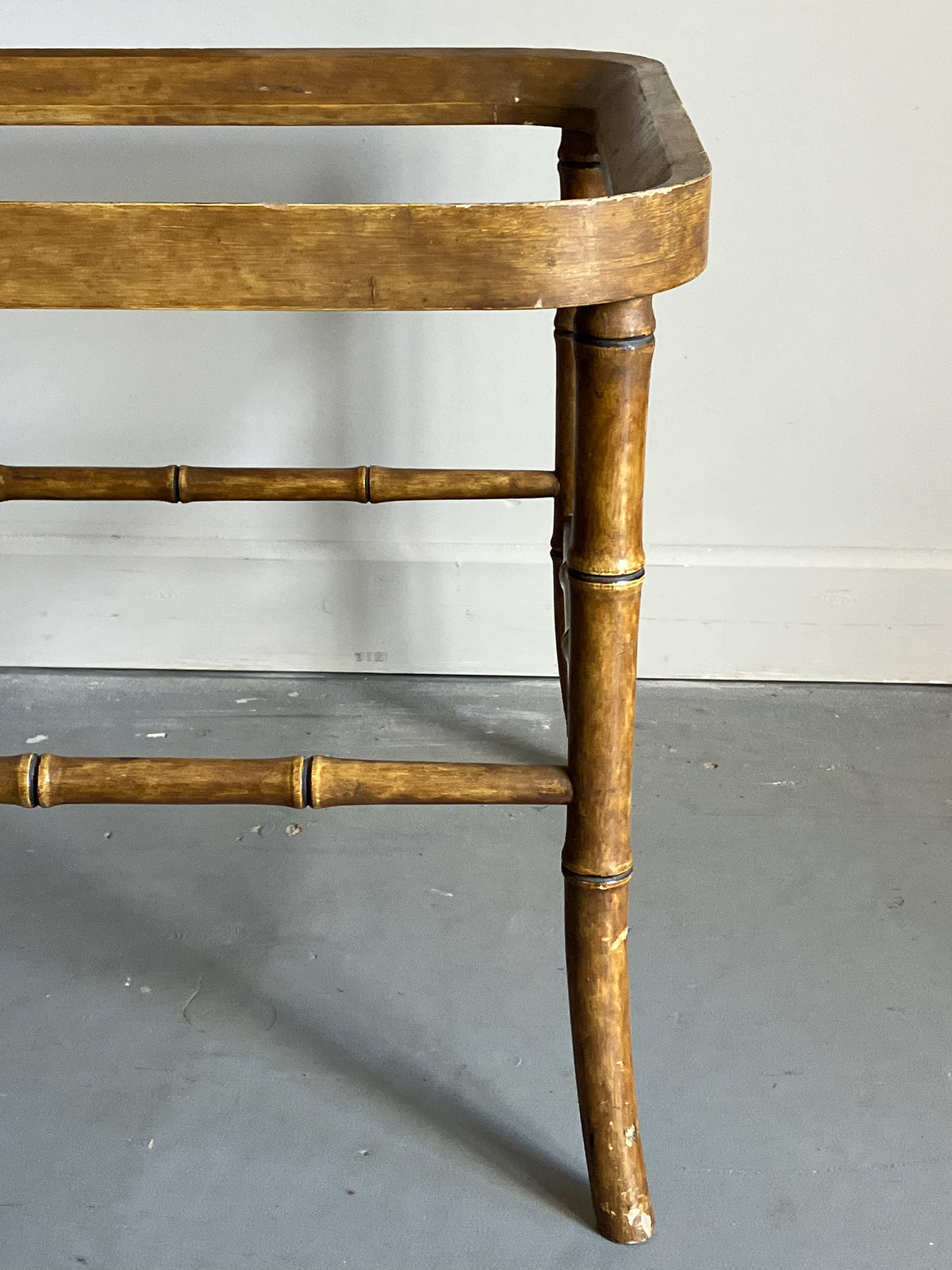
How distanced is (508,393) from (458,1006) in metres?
0.62

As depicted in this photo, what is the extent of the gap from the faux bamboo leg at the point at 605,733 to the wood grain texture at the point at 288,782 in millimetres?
31

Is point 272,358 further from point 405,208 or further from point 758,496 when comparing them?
point 405,208

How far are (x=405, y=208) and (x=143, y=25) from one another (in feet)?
2.48

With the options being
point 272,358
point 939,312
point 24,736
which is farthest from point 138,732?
point 939,312

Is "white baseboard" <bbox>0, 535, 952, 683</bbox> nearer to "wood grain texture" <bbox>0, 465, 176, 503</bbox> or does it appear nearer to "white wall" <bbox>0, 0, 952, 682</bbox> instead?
"white wall" <bbox>0, 0, 952, 682</bbox>

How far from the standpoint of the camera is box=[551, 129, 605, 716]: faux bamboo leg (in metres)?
0.98

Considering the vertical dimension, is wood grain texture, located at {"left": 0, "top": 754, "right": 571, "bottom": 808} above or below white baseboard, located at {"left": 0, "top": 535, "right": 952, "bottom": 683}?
above

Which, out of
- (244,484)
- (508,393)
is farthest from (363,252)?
(508,393)

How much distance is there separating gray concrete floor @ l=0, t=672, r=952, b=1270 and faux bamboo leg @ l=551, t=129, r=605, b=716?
15 cm

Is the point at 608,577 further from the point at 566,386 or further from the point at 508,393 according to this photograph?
the point at 508,393

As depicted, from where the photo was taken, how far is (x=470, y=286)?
563 mm

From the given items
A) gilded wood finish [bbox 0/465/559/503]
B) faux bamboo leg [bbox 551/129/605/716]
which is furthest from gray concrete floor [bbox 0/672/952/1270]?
gilded wood finish [bbox 0/465/559/503]

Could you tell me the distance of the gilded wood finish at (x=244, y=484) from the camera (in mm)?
1063

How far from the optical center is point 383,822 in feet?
3.67
